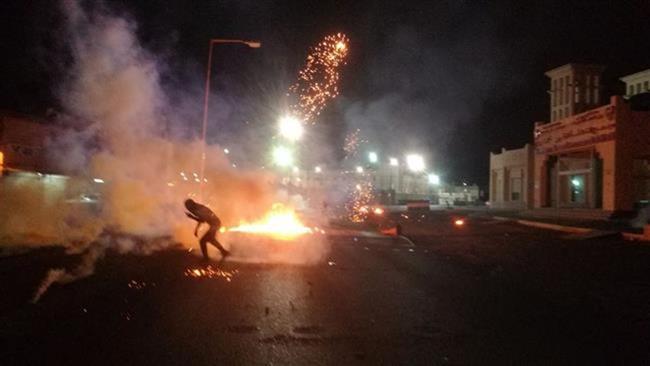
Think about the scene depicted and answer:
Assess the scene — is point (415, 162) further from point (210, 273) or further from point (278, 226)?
point (210, 273)

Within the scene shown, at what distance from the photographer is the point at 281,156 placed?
46.3 metres

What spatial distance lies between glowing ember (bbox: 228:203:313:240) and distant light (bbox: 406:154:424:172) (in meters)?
60.8

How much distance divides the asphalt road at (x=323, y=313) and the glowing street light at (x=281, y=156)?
94.7ft

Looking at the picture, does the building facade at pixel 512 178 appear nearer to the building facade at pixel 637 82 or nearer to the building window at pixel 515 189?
the building window at pixel 515 189

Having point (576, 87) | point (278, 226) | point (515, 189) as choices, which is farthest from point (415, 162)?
point (278, 226)

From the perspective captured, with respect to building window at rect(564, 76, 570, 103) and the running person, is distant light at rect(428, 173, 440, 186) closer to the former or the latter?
building window at rect(564, 76, 570, 103)

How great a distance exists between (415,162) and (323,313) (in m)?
92.4

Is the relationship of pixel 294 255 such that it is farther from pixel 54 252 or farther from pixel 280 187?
pixel 280 187

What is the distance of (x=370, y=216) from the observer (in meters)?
35.3

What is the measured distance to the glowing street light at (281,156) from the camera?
148 feet

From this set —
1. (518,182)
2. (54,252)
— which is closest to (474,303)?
(54,252)

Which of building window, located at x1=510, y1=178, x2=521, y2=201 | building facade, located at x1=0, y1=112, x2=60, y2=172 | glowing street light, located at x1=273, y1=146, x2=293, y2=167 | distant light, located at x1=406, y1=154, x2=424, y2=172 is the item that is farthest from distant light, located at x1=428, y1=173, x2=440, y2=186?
building facade, located at x1=0, y1=112, x2=60, y2=172

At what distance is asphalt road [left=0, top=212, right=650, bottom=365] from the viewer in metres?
6.99

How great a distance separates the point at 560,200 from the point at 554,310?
34.2 m
